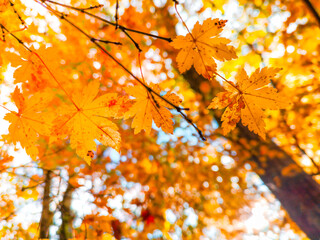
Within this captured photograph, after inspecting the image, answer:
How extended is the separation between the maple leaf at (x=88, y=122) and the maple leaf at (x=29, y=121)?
94 millimetres

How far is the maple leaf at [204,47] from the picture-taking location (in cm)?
79

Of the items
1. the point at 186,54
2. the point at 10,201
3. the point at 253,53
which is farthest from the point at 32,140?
the point at 253,53

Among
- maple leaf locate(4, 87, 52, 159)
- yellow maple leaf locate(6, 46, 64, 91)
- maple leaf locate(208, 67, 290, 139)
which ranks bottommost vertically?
maple leaf locate(208, 67, 290, 139)

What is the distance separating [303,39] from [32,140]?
381 cm

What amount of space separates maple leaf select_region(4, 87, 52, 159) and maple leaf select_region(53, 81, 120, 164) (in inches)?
3.7

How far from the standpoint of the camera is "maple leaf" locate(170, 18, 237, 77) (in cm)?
79

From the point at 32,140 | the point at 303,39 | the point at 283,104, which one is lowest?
the point at 283,104

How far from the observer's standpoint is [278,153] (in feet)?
9.65

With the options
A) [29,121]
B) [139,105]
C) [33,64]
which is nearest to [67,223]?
[29,121]

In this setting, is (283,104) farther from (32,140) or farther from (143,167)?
(143,167)

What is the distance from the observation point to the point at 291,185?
2785 millimetres

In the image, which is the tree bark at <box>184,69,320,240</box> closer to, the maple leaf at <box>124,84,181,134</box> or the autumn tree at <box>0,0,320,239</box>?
the autumn tree at <box>0,0,320,239</box>

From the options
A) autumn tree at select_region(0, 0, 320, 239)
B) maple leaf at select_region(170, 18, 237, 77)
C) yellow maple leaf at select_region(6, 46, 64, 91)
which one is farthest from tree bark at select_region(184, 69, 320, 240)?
yellow maple leaf at select_region(6, 46, 64, 91)

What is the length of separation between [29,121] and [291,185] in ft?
10.5
